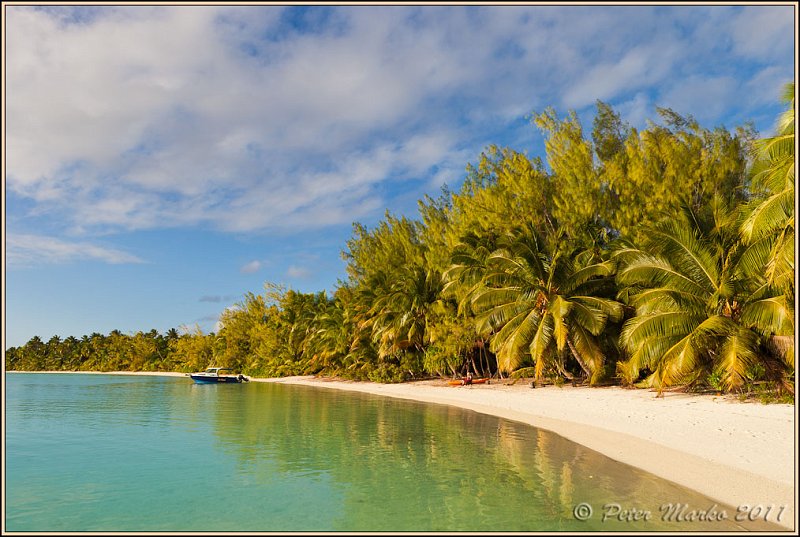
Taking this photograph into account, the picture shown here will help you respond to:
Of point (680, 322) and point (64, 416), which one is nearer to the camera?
point (680, 322)

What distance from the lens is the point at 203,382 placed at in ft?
169

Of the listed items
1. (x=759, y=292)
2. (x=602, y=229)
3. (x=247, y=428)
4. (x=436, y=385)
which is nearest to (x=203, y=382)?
(x=436, y=385)

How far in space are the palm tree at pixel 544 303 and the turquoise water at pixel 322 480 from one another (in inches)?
275

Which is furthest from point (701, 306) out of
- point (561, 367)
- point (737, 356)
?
point (561, 367)

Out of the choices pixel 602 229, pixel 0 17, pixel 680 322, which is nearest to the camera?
pixel 0 17

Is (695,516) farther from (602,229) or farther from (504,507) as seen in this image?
(602,229)

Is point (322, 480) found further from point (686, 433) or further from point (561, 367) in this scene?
point (561, 367)

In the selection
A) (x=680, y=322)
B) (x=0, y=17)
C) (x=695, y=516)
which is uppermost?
(x=0, y=17)

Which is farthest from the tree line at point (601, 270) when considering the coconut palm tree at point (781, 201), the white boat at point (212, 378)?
the white boat at point (212, 378)

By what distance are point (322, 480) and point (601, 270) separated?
1763 centimetres

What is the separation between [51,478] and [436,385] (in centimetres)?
2740

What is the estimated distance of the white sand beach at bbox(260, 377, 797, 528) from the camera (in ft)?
29.5

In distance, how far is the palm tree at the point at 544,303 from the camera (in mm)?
23766

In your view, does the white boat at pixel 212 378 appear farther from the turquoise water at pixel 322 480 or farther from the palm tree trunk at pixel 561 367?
the palm tree trunk at pixel 561 367
